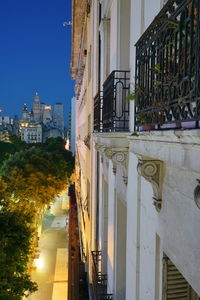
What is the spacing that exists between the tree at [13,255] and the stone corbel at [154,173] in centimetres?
969

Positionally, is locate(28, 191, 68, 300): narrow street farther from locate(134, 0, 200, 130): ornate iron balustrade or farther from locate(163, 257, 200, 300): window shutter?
locate(134, 0, 200, 130): ornate iron balustrade

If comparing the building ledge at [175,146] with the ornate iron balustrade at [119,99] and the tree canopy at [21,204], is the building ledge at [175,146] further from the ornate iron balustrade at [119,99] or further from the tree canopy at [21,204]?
the tree canopy at [21,204]

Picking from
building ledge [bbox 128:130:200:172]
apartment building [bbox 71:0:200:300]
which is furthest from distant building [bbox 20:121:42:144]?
building ledge [bbox 128:130:200:172]

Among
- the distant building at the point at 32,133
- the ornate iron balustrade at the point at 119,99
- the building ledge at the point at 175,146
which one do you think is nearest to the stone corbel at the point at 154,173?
the building ledge at the point at 175,146

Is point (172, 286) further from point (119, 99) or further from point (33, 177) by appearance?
point (33, 177)

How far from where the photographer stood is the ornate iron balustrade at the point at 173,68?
2070 mm

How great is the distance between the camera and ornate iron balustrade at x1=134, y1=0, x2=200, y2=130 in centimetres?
207

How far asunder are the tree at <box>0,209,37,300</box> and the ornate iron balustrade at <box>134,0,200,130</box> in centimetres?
1016

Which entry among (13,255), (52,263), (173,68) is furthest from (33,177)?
(173,68)

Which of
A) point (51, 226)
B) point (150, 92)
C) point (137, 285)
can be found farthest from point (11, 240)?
point (51, 226)

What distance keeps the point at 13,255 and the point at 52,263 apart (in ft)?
41.2

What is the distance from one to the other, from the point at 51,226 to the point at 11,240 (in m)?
22.5

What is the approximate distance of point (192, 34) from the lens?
82.0 inches

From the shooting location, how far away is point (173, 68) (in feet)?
8.09
